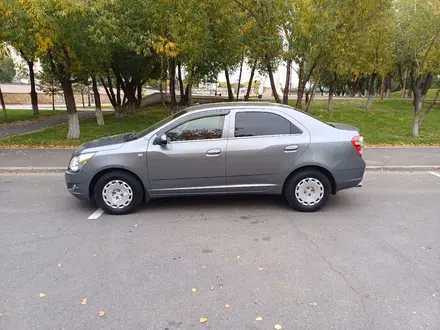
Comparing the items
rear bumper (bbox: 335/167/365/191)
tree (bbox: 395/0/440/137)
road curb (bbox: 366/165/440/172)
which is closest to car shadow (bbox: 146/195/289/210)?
rear bumper (bbox: 335/167/365/191)

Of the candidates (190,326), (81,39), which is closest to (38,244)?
(190,326)

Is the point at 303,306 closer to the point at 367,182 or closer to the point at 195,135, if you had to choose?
the point at 195,135

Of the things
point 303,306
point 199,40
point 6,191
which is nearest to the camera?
point 303,306

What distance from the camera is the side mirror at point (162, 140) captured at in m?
4.90

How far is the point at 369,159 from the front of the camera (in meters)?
8.81

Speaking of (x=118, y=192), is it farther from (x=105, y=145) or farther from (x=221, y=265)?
(x=221, y=265)

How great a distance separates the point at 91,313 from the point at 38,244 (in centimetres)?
177

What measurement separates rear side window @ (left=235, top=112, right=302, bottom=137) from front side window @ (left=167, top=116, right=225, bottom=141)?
302 mm

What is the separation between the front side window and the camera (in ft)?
16.7

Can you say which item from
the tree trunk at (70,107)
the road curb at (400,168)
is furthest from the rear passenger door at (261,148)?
the tree trunk at (70,107)

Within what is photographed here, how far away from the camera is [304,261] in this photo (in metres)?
3.70

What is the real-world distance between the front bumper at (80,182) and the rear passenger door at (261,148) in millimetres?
2110

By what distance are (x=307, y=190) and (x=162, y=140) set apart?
235cm

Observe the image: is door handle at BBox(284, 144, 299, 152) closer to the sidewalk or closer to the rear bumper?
the rear bumper
